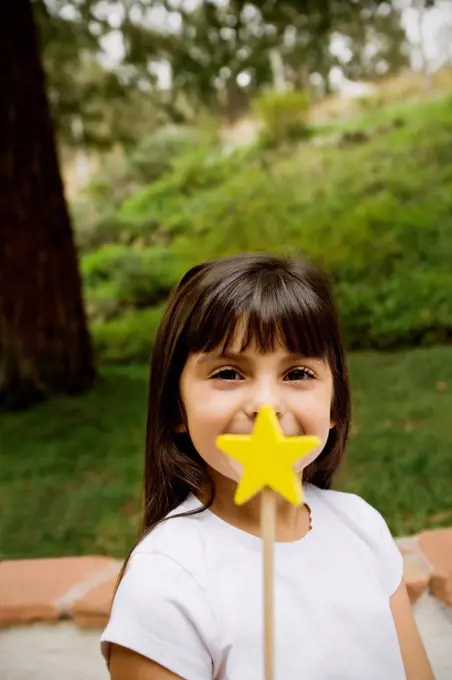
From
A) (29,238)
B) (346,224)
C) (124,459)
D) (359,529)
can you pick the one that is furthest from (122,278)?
(359,529)

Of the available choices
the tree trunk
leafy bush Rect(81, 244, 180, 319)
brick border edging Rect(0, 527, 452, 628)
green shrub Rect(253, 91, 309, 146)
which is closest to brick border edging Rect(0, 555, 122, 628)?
brick border edging Rect(0, 527, 452, 628)

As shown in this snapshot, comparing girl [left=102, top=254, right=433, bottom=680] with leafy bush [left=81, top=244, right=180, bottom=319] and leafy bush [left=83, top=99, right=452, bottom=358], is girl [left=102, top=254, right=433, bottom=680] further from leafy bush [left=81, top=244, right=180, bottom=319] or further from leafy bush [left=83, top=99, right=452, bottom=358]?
leafy bush [left=81, top=244, right=180, bottom=319]

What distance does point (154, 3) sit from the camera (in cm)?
243

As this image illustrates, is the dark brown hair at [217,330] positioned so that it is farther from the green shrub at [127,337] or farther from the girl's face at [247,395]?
the green shrub at [127,337]

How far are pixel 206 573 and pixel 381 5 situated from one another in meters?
2.27

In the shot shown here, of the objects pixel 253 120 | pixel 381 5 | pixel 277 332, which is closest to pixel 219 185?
pixel 253 120

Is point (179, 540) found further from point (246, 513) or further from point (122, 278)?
point (122, 278)

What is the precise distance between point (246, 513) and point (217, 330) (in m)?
0.19

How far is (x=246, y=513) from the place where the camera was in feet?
2.16

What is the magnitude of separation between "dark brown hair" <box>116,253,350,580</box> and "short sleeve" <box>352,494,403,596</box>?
4.8 inches

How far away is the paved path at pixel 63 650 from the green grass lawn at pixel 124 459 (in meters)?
0.28

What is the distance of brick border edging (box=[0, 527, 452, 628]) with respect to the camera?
3.20 ft

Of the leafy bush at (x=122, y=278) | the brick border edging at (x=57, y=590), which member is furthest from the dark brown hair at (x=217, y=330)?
the leafy bush at (x=122, y=278)

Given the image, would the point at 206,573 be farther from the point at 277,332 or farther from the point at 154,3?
the point at 154,3
